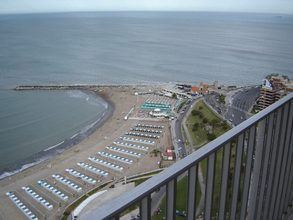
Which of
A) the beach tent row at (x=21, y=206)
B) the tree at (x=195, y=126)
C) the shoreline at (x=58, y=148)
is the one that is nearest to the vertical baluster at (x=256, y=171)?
the beach tent row at (x=21, y=206)

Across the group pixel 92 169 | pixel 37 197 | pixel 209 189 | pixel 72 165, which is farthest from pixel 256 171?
pixel 72 165

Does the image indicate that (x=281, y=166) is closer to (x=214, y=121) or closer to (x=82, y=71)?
(x=214, y=121)

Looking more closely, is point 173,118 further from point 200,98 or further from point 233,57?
point 233,57

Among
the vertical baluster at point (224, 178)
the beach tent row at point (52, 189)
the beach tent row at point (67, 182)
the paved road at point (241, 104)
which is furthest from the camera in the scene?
the paved road at point (241, 104)

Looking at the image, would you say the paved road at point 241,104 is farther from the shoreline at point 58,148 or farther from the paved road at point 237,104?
the shoreline at point 58,148

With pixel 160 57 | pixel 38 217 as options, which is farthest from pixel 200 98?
pixel 160 57
